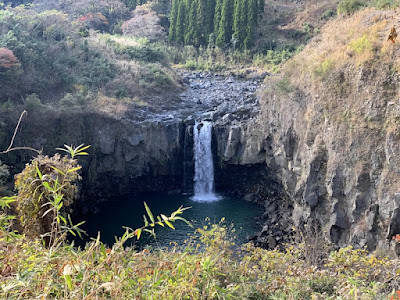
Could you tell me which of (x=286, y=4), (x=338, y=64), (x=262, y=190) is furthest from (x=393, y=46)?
(x=286, y=4)

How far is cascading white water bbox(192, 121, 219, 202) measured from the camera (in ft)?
84.4

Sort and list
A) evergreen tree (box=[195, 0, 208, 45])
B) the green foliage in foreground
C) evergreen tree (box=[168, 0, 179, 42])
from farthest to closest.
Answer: evergreen tree (box=[168, 0, 179, 42])
evergreen tree (box=[195, 0, 208, 45])
the green foliage in foreground

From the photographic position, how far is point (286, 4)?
49250 millimetres

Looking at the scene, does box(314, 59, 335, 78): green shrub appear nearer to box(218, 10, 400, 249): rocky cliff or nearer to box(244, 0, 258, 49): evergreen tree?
box(218, 10, 400, 249): rocky cliff

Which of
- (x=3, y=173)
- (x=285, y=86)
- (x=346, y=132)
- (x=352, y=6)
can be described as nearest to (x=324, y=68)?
(x=285, y=86)

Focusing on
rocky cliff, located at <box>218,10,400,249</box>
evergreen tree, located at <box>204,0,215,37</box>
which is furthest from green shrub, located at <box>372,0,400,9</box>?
evergreen tree, located at <box>204,0,215,37</box>

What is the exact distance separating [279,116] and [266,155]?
117 inches

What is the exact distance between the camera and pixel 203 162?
26328 millimetres

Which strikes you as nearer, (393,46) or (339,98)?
(393,46)

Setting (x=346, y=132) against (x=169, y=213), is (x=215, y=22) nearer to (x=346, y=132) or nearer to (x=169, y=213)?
(x=169, y=213)

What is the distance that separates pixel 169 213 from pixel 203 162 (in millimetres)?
5262

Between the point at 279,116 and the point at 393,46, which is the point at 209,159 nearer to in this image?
the point at 279,116

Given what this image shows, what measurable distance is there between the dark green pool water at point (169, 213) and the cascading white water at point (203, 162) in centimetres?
123

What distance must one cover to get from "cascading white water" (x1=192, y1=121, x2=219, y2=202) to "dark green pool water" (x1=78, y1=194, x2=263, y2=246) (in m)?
1.23
